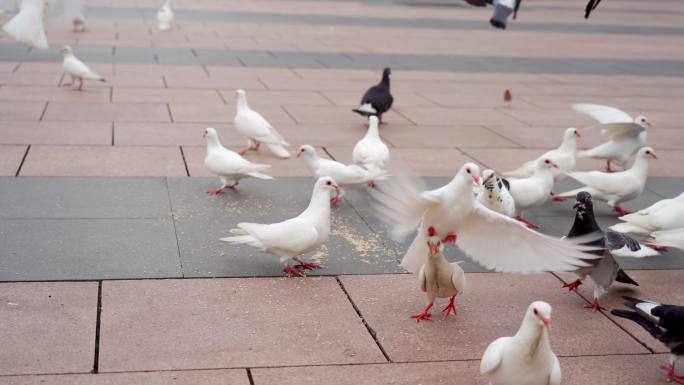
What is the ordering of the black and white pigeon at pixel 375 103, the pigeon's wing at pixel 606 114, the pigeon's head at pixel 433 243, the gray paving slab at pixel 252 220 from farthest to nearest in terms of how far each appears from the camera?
1. the black and white pigeon at pixel 375 103
2. the pigeon's wing at pixel 606 114
3. the gray paving slab at pixel 252 220
4. the pigeon's head at pixel 433 243

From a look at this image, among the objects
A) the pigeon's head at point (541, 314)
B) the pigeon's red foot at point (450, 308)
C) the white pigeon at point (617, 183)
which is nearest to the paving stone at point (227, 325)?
the pigeon's red foot at point (450, 308)

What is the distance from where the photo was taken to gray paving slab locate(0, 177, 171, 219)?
6977mm

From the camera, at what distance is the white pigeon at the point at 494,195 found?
21.3ft

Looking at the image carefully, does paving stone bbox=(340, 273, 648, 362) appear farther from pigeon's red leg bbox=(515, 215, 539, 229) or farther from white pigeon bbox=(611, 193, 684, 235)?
pigeon's red leg bbox=(515, 215, 539, 229)

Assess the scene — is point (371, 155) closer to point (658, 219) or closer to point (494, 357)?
point (658, 219)

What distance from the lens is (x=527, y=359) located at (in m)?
4.11

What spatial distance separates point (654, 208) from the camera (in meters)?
6.71

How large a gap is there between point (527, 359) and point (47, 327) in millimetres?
2732

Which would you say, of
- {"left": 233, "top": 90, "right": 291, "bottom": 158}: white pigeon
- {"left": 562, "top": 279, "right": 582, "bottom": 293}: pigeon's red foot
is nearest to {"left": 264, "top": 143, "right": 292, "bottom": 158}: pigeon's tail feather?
{"left": 233, "top": 90, "right": 291, "bottom": 158}: white pigeon

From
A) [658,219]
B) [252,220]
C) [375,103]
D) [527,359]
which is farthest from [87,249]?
[375,103]

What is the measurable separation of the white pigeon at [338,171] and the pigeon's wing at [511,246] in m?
2.21

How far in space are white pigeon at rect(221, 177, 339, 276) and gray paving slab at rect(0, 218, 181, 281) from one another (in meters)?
0.58

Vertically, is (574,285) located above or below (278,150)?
above

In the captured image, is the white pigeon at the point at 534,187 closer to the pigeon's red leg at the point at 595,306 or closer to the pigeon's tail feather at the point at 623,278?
the pigeon's tail feather at the point at 623,278
